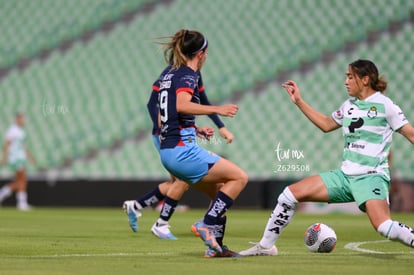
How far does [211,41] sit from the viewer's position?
68.6 ft

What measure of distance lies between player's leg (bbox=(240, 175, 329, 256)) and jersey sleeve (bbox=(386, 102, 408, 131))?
68 cm

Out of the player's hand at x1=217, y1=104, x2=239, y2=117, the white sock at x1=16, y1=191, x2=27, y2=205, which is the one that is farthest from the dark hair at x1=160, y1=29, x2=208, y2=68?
the white sock at x1=16, y1=191, x2=27, y2=205

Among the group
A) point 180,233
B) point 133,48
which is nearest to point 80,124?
point 133,48

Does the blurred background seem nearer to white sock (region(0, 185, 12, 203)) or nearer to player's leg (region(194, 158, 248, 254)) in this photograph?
white sock (region(0, 185, 12, 203))

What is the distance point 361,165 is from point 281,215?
28.1 inches

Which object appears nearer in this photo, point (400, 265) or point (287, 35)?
point (400, 265)

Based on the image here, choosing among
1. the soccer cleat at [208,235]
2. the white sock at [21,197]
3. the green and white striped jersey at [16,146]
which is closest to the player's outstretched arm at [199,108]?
the soccer cleat at [208,235]

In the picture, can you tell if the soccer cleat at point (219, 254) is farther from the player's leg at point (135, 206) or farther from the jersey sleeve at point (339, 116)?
the player's leg at point (135, 206)

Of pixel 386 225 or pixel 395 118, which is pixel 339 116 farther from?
pixel 386 225

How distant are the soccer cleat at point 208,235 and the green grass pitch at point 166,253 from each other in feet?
0.38

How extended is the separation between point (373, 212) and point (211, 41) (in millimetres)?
14642

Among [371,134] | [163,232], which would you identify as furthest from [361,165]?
[163,232]

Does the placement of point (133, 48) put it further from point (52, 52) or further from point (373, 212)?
point (373, 212)

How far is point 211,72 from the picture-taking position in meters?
20.5
